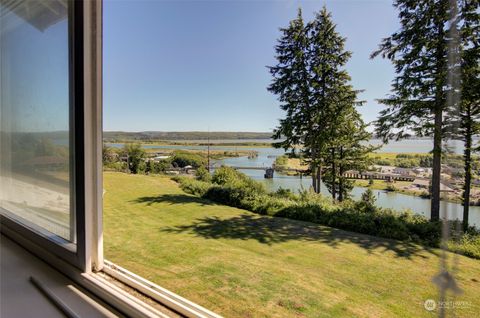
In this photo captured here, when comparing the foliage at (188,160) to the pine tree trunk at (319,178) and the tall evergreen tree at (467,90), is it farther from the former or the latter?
the tall evergreen tree at (467,90)

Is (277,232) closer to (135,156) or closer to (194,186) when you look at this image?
(135,156)

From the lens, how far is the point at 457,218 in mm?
509

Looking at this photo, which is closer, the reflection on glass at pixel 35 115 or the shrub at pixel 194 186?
the reflection on glass at pixel 35 115

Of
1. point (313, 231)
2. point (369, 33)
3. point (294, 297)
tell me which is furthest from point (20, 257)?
point (313, 231)

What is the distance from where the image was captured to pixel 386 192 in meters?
1.07

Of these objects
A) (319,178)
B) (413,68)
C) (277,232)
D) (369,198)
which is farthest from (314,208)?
(413,68)

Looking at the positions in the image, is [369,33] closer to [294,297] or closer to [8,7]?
[294,297]

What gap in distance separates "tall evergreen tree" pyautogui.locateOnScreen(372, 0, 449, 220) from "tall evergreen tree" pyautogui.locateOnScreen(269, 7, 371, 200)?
187 cm

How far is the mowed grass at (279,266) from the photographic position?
3.37 ft

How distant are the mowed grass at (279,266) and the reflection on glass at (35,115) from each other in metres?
0.32

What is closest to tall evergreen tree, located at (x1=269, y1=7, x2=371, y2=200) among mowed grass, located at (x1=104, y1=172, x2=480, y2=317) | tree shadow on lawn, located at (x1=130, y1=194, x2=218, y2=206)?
mowed grass, located at (x1=104, y1=172, x2=480, y2=317)

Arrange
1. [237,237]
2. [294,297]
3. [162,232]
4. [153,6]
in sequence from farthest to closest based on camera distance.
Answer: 1. [162,232]
2. [237,237]
3. [153,6]
4. [294,297]

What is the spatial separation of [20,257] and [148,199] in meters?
2.69

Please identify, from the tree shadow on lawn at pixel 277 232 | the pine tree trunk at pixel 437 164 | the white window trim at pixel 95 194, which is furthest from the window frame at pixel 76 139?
the tree shadow on lawn at pixel 277 232
